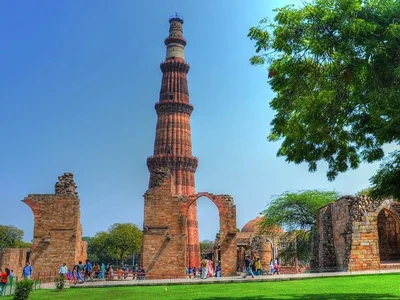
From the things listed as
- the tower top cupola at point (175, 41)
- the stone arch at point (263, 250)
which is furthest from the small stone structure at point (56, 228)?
the tower top cupola at point (175, 41)

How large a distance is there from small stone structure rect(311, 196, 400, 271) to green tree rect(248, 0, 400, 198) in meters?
8.67

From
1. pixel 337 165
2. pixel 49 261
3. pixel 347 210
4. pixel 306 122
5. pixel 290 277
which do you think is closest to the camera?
pixel 306 122

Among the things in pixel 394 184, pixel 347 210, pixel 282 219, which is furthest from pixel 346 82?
pixel 282 219

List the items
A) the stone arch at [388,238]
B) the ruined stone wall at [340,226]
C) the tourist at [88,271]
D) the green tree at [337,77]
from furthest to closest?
the stone arch at [388,238] → the tourist at [88,271] → the ruined stone wall at [340,226] → the green tree at [337,77]

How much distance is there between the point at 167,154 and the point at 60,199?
20.0m

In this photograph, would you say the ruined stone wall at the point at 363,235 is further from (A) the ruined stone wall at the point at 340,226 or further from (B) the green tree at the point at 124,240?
(B) the green tree at the point at 124,240

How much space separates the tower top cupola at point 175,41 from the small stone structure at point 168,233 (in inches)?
919

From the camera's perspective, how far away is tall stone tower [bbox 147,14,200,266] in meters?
40.6

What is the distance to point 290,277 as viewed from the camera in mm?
13641

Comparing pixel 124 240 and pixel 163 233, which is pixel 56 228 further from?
pixel 124 240

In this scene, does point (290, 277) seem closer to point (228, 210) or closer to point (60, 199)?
point (228, 210)

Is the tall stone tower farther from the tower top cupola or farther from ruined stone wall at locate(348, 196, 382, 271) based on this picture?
ruined stone wall at locate(348, 196, 382, 271)

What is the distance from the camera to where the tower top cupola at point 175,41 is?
44.2 metres

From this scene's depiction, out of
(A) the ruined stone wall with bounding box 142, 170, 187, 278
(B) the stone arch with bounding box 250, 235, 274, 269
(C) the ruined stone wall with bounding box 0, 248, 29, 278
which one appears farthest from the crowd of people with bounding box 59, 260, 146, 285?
(C) the ruined stone wall with bounding box 0, 248, 29, 278
